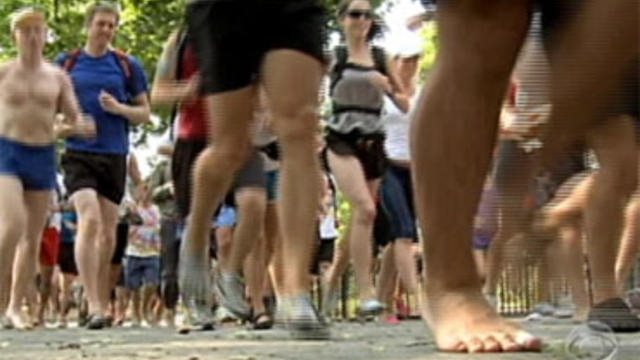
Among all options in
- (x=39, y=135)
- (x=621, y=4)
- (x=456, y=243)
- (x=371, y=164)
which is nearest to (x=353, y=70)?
(x=371, y=164)

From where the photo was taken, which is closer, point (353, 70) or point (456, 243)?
point (456, 243)

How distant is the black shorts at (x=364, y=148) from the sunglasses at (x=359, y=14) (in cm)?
67

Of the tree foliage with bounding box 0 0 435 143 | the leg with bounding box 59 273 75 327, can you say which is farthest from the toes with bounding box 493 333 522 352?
the tree foliage with bounding box 0 0 435 143

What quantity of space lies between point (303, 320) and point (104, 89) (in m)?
4.27

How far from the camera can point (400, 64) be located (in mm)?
8383

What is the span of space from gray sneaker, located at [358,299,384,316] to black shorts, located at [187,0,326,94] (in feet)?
9.77

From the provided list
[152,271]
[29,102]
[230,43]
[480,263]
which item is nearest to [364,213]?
[29,102]

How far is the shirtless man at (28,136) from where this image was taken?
737 cm

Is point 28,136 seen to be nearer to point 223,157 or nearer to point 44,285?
point 223,157

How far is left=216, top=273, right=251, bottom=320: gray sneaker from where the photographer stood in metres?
5.27

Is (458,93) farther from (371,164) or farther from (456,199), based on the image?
(371,164)

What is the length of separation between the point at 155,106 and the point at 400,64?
2.82 meters

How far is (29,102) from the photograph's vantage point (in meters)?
7.67

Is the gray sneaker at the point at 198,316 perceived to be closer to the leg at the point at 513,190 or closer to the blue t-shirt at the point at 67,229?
the leg at the point at 513,190
